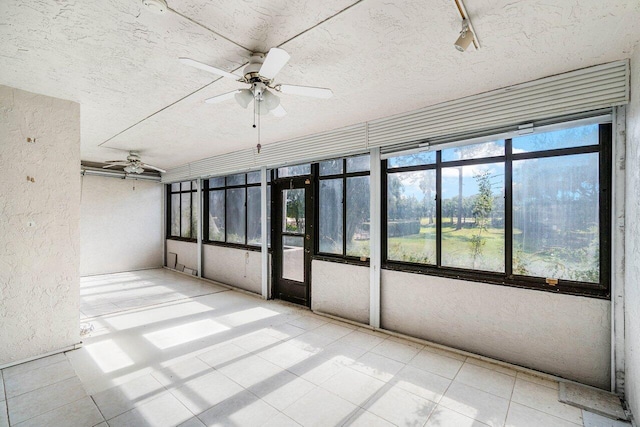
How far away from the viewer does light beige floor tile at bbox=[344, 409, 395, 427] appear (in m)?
2.24

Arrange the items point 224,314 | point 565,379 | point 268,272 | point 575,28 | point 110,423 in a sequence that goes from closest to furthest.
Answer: point 575,28
point 110,423
point 565,379
point 224,314
point 268,272

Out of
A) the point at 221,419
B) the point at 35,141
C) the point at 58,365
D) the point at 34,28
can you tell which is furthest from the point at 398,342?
the point at 35,141

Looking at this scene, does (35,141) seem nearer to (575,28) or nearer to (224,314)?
(224,314)

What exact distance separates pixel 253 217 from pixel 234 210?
731 mm

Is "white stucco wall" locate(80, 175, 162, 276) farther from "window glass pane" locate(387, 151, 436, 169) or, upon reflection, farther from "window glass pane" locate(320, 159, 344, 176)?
"window glass pane" locate(387, 151, 436, 169)

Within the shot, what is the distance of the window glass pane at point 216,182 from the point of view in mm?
7095

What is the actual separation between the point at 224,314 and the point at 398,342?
9.00 ft

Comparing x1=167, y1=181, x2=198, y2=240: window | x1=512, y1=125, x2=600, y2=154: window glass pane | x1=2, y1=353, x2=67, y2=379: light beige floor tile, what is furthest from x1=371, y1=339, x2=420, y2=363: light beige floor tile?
x1=167, y1=181, x2=198, y2=240: window

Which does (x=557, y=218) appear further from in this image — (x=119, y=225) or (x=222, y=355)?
(x=119, y=225)

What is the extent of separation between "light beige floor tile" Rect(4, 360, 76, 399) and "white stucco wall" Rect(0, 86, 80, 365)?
1.18 ft

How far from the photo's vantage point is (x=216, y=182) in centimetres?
724

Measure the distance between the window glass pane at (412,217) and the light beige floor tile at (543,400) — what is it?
151 centimetres

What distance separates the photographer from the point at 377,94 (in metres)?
3.17

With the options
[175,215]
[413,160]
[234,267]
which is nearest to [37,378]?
[234,267]
